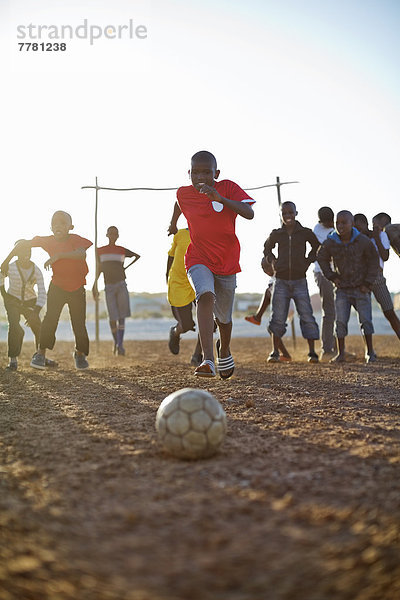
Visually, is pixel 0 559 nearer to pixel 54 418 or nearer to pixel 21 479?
→ pixel 21 479

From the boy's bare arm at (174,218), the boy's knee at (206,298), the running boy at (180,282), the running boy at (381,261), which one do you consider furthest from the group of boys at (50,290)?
the running boy at (381,261)

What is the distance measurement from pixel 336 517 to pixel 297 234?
256 inches

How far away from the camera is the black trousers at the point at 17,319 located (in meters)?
8.17

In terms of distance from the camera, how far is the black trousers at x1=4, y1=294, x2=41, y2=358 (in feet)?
26.8

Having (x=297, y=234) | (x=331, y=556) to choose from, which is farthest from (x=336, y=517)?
(x=297, y=234)

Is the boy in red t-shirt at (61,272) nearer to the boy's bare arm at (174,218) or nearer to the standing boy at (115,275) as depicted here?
the boy's bare arm at (174,218)

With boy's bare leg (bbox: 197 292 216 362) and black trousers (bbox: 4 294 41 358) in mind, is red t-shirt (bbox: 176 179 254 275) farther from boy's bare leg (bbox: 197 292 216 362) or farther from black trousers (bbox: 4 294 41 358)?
black trousers (bbox: 4 294 41 358)

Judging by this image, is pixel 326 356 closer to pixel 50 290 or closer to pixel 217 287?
pixel 217 287

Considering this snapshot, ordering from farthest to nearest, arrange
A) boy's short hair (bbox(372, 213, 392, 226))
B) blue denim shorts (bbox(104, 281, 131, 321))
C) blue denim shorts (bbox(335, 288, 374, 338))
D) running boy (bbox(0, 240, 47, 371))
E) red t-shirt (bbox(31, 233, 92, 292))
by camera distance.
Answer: blue denim shorts (bbox(104, 281, 131, 321)), boy's short hair (bbox(372, 213, 392, 226)), running boy (bbox(0, 240, 47, 371)), blue denim shorts (bbox(335, 288, 374, 338)), red t-shirt (bbox(31, 233, 92, 292))

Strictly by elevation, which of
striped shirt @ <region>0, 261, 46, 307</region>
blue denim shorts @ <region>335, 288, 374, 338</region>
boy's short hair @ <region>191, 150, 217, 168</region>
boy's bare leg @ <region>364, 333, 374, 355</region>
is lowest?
boy's bare leg @ <region>364, 333, 374, 355</region>

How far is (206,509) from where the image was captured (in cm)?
217

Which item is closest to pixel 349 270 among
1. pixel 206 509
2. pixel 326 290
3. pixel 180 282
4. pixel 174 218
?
pixel 326 290

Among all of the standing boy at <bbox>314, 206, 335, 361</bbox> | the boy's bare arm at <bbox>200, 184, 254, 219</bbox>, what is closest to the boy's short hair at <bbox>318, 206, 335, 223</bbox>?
the standing boy at <bbox>314, 206, 335, 361</bbox>

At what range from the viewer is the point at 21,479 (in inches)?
104
